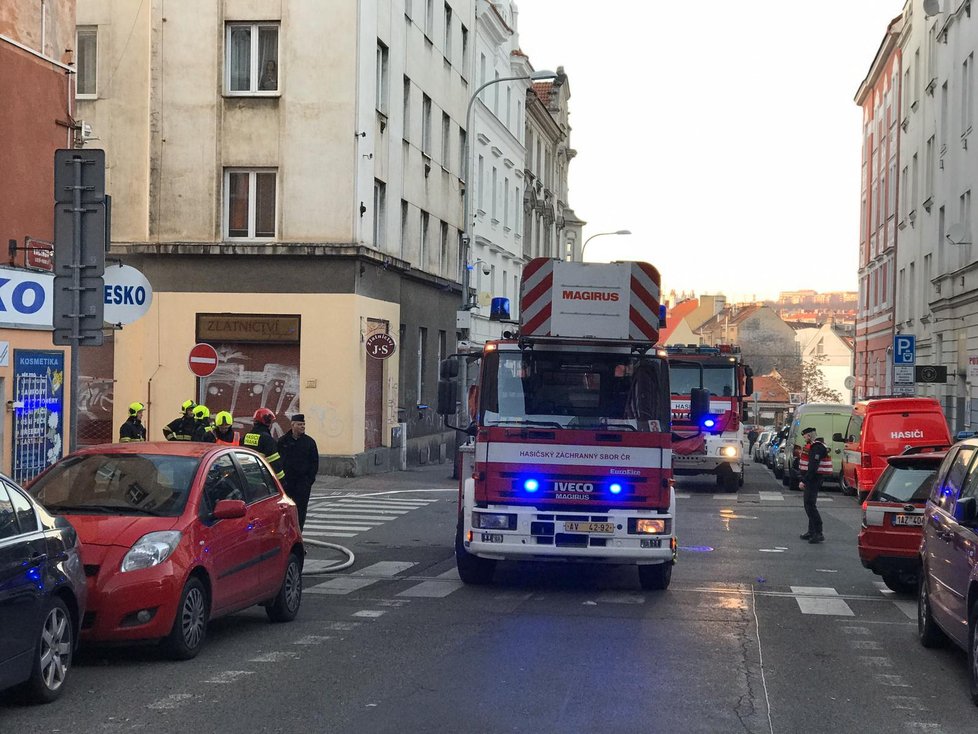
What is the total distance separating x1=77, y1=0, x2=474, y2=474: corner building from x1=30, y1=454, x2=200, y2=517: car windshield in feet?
66.2

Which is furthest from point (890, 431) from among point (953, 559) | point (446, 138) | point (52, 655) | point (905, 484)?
point (52, 655)

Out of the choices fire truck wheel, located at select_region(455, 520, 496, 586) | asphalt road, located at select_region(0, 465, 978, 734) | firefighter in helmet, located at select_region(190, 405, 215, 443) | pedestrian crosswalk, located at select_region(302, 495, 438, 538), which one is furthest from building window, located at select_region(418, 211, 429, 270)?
fire truck wheel, located at select_region(455, 520, 496, 586)

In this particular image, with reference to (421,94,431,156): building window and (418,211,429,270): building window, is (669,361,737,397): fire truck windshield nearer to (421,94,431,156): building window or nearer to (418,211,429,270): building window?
(418,211,429,270): building window

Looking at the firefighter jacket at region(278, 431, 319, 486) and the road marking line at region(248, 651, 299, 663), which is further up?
the firefighter jacket at region(278, 431, 319, 486)

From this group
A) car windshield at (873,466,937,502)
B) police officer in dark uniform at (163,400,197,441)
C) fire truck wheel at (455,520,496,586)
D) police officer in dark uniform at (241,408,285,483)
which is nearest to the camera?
car windshield at (873,466,937,502)

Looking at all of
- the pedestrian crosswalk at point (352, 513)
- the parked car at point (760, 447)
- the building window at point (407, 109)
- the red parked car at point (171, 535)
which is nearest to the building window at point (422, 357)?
A: the building window at point (407, 109)

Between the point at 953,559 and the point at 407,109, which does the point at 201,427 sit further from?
the point at 407,109

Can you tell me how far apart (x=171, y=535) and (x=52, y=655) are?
1.50 meters

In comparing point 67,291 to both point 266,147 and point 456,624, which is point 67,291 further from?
point 266,147

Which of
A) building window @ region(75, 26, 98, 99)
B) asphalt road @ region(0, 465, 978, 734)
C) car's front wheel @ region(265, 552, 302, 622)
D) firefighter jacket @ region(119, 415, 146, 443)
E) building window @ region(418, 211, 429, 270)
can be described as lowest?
asphalt road @ region(0, 465, 978, 734)

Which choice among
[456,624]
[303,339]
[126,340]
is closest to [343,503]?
[303,339]

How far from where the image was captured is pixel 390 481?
3077cm

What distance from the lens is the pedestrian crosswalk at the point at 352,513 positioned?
2042 cm

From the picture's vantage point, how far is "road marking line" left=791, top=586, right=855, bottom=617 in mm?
12797
